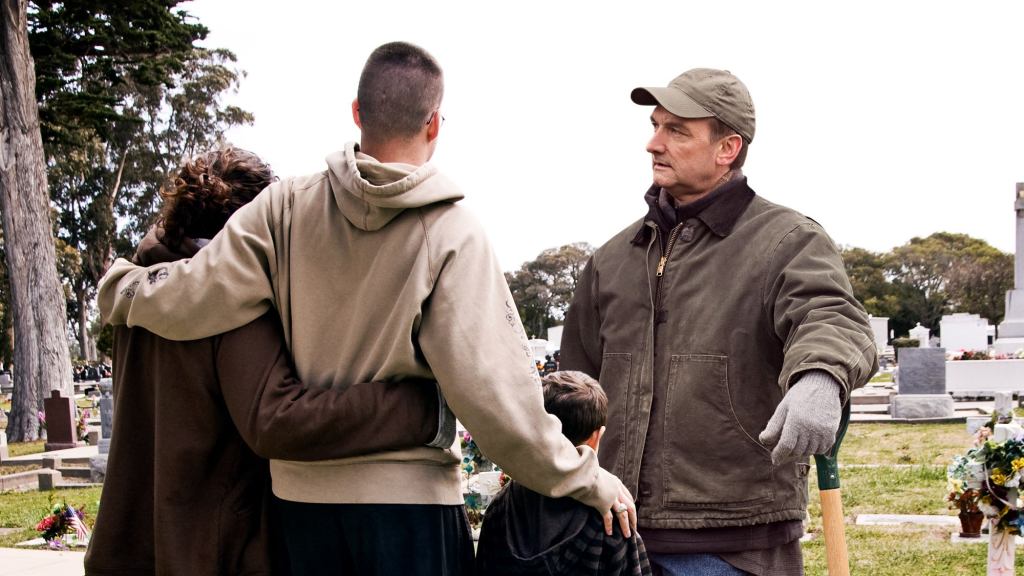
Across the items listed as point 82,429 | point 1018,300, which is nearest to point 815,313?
point 82,429

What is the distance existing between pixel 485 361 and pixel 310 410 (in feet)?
1.14

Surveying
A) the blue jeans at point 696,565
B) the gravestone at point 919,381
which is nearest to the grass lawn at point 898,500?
the gravestone at point 919,381

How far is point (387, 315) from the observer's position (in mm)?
1913

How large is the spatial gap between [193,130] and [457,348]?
35.9 meters

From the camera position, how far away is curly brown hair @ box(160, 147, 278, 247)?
2262 millimetres

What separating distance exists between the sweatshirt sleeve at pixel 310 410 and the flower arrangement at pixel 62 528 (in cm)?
673

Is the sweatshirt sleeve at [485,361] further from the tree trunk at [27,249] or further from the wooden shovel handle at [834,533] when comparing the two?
the tree trunk at [27,249]

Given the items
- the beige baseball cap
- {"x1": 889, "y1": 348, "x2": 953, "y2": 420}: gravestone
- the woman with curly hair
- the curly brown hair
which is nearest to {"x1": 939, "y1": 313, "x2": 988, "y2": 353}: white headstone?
{"x1": 889, "y1": 348, "x2": 953, "y2": 420}: gravestone

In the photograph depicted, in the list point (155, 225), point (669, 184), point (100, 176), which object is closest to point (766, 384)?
point (669, 184)

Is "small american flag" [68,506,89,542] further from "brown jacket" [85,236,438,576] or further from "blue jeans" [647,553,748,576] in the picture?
"blue jeans" [647,553,748,576]

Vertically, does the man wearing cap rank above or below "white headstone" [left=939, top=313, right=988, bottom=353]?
above

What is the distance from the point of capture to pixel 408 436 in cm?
191

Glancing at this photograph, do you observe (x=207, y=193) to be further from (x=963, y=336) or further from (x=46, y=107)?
(x=963, y=336)

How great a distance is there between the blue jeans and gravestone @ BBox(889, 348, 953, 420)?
13.3 meters
